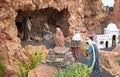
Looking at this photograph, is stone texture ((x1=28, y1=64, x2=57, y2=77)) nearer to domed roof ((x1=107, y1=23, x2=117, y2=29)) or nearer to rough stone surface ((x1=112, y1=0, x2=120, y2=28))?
domed roof ((x1=107, y1=23, x2=117, y2=29))

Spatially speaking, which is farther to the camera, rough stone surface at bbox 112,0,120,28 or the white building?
rough stone surface at bbox 112,0,120,28

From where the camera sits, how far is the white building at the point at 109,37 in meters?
26.0

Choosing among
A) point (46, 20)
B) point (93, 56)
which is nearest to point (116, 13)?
point (46, 20)

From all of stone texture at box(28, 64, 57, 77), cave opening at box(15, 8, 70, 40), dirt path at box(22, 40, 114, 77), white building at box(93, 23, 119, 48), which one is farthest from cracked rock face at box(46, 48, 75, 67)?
white building at box(93, 23, 119, 48)

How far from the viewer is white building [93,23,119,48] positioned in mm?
26002

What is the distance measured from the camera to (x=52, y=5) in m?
18.6

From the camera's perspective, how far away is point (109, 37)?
26328 millimetres

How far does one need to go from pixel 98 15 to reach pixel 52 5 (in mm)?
9091

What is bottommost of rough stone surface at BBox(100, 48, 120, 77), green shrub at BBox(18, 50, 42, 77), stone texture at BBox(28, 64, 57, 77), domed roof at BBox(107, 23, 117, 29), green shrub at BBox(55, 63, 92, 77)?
rough stone surface at BBox(100, 48, 120, 77)

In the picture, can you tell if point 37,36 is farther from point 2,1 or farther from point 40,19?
point 2,1

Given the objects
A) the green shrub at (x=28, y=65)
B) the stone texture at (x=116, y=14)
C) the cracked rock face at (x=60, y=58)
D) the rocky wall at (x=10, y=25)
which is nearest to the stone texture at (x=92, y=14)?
the stone texture at (x=116, y=14)

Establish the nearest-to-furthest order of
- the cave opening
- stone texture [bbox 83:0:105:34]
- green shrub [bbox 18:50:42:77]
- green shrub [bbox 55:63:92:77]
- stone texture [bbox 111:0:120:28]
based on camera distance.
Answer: green shrub [bbox 18:50:42:77], green shrub [bbox 55:63:92:77], the cave opening, stone texture [bbox 83:0:105:34], stone texture [bbox 111:0:120:28]

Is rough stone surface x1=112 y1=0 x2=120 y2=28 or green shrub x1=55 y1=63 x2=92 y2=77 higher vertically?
rough stone surface x1=112 y1=0 x2=120 y2=28

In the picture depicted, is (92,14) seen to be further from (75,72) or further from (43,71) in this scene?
(75,72)
